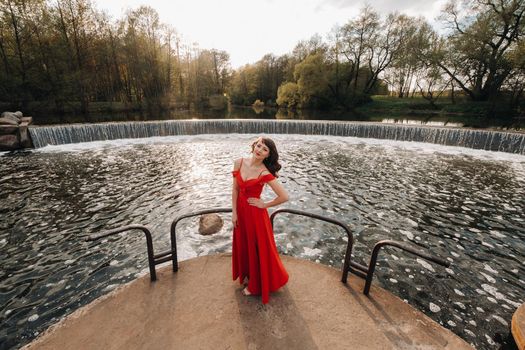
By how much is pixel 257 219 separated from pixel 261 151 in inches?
33.5

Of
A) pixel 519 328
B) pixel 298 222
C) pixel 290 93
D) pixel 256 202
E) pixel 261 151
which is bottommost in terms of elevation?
pixel 298 222

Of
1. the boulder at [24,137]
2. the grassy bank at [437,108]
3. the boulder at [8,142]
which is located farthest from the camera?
the grassy bank at [437,108]

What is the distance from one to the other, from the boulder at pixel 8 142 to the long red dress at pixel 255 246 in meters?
20.4

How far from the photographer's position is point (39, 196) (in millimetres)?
9203

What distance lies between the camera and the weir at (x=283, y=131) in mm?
17672

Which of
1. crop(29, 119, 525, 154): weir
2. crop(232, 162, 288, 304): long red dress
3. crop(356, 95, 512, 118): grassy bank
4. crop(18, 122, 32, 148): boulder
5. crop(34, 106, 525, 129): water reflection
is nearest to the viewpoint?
crop(232, 162, 288, 304): long red dress

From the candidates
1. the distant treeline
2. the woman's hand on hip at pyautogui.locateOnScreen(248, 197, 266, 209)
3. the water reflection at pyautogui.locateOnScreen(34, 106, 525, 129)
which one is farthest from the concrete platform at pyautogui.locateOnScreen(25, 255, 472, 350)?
the distant treeline

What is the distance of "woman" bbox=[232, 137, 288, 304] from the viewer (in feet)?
9.75

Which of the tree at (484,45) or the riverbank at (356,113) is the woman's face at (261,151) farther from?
the tree at (484,45)

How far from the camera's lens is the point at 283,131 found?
981 inches

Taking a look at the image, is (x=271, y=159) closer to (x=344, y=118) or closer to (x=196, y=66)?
(x=344, y=118)

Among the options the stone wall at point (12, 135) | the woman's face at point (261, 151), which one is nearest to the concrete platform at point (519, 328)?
the woman's face at point (261, 151)

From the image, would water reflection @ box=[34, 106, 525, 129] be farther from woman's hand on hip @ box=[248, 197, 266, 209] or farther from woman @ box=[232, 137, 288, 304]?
woman's hand on hip @ box=[248, 197, 266, 209]

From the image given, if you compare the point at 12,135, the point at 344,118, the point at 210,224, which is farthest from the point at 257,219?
the point at 344,118
